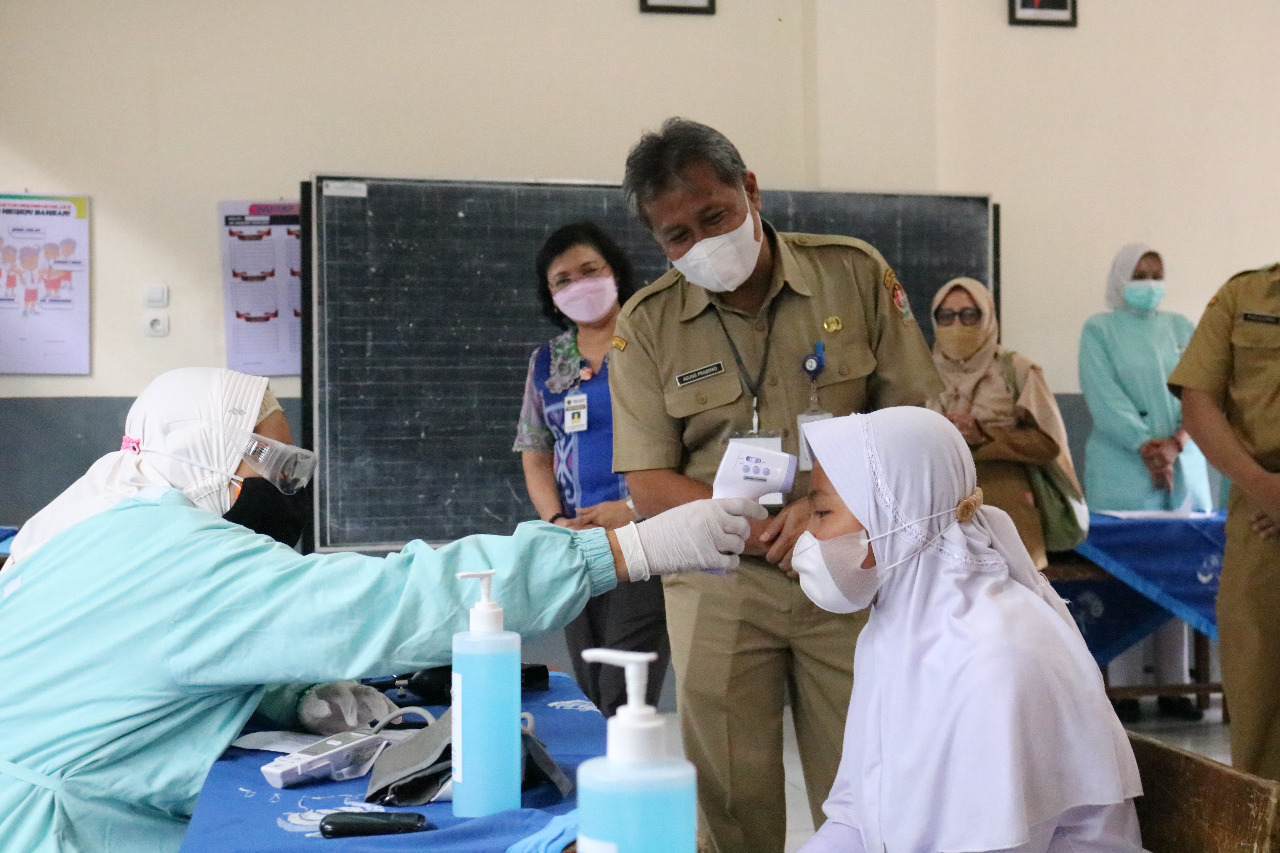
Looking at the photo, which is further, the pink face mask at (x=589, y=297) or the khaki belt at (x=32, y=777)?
the pink face mask at (x=589, y=297)

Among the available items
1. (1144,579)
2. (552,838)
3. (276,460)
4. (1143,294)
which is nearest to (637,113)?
(1143,294)

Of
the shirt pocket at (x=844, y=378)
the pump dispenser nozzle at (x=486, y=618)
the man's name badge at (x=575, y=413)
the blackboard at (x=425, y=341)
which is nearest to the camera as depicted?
the pump dispenser nozzle at (x=486, y=618)

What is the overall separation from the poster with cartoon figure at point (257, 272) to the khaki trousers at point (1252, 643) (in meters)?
3.06

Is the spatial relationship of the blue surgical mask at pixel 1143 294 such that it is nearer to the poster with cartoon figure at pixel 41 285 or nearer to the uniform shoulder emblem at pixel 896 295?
the uniform shoulder emblem at pixel 896 295

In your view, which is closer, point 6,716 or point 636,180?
point 6,716

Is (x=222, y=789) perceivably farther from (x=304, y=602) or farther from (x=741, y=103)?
(x=741, y=103)

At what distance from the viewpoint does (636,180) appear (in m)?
1.96

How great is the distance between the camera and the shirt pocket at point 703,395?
195 cm

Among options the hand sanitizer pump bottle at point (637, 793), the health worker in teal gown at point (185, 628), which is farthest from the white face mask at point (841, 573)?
the hand sanitizer pump bottle at point (637, 793)

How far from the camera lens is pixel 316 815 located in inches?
42.8

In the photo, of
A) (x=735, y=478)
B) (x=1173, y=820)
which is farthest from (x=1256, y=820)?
(x=735, y=478)

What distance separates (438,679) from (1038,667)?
0.82 metres

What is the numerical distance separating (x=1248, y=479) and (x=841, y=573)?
1665mm

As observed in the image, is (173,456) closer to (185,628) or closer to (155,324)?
(185,628)
